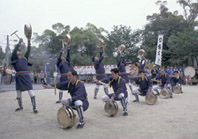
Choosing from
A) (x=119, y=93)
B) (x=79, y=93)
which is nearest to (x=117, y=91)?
(x=119, y=93)

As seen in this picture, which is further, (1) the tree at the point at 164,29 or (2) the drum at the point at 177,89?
(1) the tree at the point at 164,29

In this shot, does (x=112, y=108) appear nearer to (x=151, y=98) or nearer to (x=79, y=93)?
(x=79, y=93)

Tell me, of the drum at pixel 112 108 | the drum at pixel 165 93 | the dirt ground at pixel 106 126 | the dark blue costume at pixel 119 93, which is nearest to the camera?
the dirt ground at pixel 106 126

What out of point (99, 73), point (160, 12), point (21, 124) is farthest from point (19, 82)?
point (160, 12)

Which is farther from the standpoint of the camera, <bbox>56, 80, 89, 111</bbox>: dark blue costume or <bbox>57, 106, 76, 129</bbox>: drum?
Result: <bbox>56, 80, 89, 111</bbox>: dark blue costume

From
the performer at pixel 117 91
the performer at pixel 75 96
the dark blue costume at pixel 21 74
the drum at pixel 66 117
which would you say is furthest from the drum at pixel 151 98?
the dark blue costume at pixel 21 74

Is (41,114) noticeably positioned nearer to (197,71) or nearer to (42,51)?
(197,71)

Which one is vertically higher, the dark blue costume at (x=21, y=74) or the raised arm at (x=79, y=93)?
the dark blue costume at (x=21, y=74)

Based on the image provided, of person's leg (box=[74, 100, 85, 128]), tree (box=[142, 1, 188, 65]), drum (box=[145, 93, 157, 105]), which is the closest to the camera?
person's leg (box=[74, 100, 85, 128])

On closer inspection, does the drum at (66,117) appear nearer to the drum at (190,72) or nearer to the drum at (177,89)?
the drum at (177,89)

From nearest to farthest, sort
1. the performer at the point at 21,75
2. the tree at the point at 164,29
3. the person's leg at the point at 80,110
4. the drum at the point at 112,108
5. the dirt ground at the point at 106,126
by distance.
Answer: the dirt ground at the point at 106,126
the person's leg at the point at 80,110
the drum at the point at 112,108
the performer at the point at 21,75
the tree at the point at 164,29

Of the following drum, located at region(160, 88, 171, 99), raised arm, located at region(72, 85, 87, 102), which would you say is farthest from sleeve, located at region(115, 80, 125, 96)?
drum, located at region(160, 88, 171, 99)

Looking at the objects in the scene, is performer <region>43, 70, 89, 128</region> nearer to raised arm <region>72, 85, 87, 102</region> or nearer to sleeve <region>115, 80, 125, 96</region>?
raised arm <region>72, 85, 87, 102</region>

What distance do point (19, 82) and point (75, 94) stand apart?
2413mm
